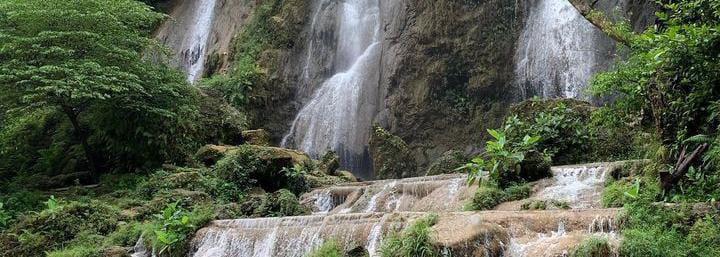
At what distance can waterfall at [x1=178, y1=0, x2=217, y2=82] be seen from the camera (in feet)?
103

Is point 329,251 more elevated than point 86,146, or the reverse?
point 86,146

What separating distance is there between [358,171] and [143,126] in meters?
7.65

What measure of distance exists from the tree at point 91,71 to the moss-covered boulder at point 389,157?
564 centimetres

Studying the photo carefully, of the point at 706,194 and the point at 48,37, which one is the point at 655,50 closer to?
the point at 706,194

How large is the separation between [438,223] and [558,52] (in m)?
14.2

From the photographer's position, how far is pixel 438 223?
25.1ft

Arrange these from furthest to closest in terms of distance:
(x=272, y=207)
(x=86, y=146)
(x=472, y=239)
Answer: (x=86, y=146), (x=272, y=207), (x=472, y=239)

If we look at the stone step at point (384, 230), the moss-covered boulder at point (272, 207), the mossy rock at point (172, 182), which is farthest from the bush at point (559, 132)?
the mossy rock at point (172, 182)

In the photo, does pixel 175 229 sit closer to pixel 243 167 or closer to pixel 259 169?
pixel 243 167

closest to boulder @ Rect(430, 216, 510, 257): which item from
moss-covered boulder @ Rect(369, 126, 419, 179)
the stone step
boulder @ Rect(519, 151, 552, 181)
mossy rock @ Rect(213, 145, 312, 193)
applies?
the stone step

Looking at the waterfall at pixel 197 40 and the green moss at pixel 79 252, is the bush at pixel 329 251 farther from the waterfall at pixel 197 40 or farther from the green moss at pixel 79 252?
the waterfall at pixel 197 40

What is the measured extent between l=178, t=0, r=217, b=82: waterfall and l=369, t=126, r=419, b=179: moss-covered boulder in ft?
47.4

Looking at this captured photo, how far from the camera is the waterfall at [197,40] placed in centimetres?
3142

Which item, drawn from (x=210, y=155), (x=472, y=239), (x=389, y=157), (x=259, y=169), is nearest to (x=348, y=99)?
(x=389, y=157)
